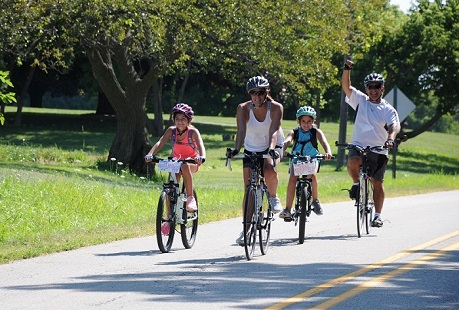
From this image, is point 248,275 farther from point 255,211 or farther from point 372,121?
point 372,121

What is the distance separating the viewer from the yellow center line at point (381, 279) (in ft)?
31.4

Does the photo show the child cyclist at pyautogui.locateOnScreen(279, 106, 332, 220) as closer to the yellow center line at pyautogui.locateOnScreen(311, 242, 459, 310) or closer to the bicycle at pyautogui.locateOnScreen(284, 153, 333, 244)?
the bicycle at pyautogui.locateOnScreen(284, 153, 333, 244)

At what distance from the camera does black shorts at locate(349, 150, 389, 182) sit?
15.8m

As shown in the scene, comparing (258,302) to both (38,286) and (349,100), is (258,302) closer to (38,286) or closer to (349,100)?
(38,286)

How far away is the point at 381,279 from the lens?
36.4 ft

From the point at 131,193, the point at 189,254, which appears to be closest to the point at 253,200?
the point at 189,254

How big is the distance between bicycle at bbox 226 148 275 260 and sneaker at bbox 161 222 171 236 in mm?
987

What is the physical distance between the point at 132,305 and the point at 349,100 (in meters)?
7.26

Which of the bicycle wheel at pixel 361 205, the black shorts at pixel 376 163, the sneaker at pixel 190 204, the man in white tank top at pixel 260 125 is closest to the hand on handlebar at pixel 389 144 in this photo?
the black shorts at pixel 376 163

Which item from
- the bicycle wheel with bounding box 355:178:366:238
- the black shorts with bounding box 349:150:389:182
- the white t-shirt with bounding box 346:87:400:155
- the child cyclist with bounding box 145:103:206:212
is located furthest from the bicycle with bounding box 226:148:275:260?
the black shorts with bounding box 349:150:389:182

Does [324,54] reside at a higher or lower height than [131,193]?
higher

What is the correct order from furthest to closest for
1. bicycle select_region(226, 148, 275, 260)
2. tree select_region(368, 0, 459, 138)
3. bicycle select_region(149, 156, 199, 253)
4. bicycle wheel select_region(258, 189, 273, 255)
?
tree select_region(368, 0, 459, 138) < bicycle select_region(149, 156, 199, 253) < bicycle wheel select_region(258, 189, 273, 255) < bicycle select_region(226, 148, 275, 260)

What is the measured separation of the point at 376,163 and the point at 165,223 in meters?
3.84

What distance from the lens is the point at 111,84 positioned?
103 feet
